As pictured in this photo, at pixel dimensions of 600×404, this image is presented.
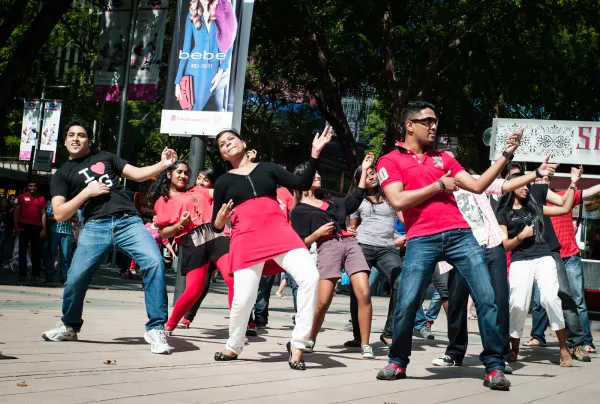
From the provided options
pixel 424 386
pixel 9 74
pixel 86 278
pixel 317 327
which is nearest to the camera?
pixel 424 386

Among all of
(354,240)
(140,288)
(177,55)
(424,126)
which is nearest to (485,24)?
(140,288)

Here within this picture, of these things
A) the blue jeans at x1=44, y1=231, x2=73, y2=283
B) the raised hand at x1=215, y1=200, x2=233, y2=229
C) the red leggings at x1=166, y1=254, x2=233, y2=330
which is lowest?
the blue jeans at x1=44, y1=231, x2=73, y2=283

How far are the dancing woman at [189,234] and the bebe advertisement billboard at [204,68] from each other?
6.28ft

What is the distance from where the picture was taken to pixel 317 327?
865 cm

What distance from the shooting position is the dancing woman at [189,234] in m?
8.96

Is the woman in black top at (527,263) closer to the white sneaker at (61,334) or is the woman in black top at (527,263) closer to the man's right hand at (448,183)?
the man's right hand at (448,183)

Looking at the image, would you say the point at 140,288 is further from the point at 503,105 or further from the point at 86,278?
the point at 503,105

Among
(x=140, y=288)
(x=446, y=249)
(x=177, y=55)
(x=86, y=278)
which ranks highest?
(x=177, y=55)

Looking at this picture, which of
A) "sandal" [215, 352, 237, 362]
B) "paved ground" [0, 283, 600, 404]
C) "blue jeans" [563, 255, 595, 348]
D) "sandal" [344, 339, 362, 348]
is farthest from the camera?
A: "blue jeans" [563, 255, 595, 348]

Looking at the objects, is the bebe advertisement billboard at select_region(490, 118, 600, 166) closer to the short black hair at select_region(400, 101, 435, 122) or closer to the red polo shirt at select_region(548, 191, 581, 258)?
the red polo shirt at select_region(548, 191, 581, 258)

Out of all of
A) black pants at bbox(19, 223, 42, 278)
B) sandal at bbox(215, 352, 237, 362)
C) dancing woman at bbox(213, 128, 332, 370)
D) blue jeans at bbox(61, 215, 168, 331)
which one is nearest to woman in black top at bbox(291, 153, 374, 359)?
dancing woman at bbox(213, 128, 332, 370)

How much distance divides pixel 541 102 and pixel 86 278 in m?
23.1

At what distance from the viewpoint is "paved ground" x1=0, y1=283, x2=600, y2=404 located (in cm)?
573

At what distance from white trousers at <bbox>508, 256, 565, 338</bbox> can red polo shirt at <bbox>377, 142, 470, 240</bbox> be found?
2.03 m
